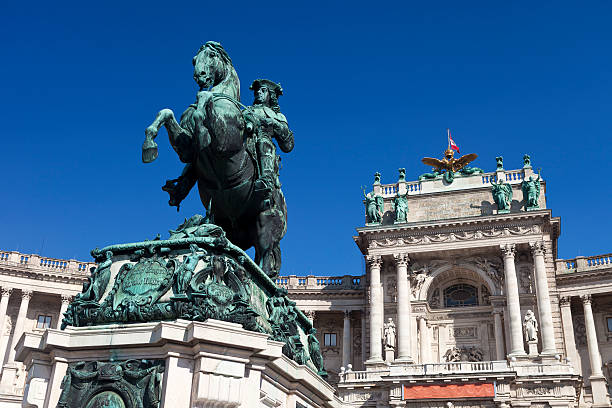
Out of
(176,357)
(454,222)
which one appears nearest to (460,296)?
(454,222)

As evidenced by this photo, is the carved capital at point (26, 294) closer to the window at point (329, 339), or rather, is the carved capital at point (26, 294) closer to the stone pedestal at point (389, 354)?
the window at point (329, 339)

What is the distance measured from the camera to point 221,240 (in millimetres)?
6477

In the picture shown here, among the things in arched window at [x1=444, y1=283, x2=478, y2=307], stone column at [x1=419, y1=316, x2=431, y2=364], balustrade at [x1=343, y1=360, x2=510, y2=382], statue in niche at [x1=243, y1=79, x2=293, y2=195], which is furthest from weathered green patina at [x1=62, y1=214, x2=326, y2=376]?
arched window at [x1=444, y1=283, x2=478, y2=307]

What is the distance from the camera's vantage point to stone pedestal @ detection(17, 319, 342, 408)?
17.7ft

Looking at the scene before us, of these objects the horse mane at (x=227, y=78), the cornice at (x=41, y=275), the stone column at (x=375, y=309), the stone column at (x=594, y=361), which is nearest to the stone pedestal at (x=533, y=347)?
the stone column at (x=594, y=361)

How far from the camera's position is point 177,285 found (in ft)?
19.7

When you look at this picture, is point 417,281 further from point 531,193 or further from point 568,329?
point 568,329

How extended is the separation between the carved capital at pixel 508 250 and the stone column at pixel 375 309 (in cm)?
850

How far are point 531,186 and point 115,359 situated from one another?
42903mm

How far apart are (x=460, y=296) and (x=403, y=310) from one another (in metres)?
5.44

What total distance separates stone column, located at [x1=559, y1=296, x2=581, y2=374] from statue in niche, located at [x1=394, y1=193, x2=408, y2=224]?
1229 centimetres

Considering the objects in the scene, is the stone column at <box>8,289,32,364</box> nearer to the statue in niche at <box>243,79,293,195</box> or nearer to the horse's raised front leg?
the statue in niche at <box>243,79,293,195</box>

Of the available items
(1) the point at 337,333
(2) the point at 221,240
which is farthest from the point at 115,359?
(1) the point at 337,333

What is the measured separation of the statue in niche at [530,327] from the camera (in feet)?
131
